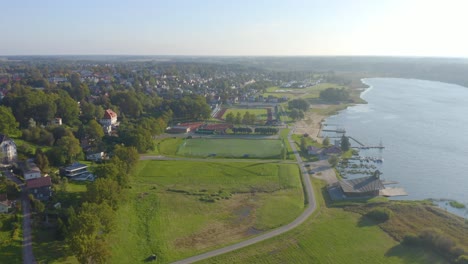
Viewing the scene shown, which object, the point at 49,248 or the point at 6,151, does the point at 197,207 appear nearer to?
the point at 49,248

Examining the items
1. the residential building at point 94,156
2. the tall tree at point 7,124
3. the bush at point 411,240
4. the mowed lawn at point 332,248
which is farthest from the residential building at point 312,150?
the tall tree at point 7,124

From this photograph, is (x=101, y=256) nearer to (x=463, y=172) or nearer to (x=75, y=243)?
(x=75, y=243)

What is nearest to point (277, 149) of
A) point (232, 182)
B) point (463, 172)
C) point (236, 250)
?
point (232, 182)

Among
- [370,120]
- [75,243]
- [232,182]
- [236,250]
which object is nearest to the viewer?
[75,243]

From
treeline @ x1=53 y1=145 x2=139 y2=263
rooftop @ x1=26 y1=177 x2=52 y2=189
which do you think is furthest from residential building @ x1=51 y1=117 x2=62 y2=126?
rooftop @ x1=26 y1=177 x2=52 y2=189

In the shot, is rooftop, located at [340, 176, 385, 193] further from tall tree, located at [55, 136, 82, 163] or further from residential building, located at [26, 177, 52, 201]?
tall tree, located at [55, 136, 82, 163]

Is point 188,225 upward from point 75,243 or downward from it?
downward

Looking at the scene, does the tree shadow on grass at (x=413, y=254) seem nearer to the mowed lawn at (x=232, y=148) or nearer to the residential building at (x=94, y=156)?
the mowed lawn at (x=232, y=148)
